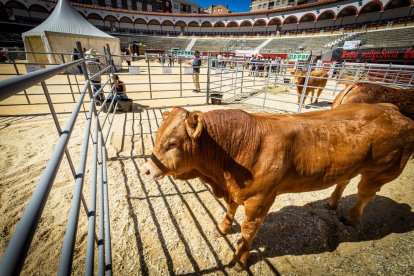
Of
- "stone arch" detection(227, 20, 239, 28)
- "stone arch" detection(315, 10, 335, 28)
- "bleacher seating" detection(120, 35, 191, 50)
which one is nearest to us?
"stone arch" detection(315, 10, 335, 28)

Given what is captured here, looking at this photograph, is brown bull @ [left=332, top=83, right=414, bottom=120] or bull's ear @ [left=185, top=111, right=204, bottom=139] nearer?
bull's ear @ [left=185, top=111, right=204, bottom=139]

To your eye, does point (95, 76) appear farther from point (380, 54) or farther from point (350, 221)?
point (380, 54)

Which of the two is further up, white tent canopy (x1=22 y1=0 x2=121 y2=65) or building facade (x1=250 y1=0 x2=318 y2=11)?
building facade (x1=250 y1=0 x2=318 y2=11)

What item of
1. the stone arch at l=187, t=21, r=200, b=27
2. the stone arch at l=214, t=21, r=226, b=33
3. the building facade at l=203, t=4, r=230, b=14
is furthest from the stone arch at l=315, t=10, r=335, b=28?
the building facade at l=203, t=4, r=230, b=14

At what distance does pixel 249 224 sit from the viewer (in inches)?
77.9

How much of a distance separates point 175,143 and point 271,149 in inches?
34.8

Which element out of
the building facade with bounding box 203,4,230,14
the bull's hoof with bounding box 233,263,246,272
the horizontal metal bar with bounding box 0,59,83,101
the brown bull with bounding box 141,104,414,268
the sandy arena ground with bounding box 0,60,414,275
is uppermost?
the building facade with bounding box 203,4,230,14

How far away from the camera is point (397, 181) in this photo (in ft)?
11.7

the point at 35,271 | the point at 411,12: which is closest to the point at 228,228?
the point at 35,271

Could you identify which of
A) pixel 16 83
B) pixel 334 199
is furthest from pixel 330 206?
pixel 16 83

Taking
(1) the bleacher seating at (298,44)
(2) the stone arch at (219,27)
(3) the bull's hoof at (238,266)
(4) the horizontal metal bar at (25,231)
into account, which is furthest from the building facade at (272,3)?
(4) the horizontal metal bar at (25,231)

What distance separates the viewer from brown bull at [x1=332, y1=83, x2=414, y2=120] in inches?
140

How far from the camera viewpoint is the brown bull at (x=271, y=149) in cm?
173

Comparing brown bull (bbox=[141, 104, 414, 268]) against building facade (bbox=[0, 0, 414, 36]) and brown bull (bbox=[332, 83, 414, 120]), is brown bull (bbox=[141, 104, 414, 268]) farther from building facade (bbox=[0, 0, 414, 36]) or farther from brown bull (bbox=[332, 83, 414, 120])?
building facade (bbox=[0, 0, 414, 36])
